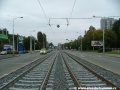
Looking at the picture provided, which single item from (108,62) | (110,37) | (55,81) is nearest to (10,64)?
(108,62)

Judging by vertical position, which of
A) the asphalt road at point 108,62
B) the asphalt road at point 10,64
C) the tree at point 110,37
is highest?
the tree at point 110,37

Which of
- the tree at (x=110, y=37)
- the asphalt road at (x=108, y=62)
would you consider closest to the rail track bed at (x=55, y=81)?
the asphalt road at (x=108, y=62)

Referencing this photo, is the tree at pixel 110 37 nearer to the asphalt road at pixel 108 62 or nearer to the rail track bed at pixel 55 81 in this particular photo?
the asphalt road at pixel 108 62

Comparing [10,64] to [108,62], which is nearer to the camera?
[10,64]

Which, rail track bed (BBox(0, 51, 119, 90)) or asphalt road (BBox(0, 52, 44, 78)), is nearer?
rail track bed (BBox(0, 51, 119, 90))

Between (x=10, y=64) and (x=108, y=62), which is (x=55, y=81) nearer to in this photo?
(x=10, y=64)

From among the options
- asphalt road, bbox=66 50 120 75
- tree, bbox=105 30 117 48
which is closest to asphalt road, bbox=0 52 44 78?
asphalt road, bbox=66 50 120 75

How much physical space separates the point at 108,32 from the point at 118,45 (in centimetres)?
1466

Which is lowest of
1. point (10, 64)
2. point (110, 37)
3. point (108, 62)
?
point (10, 64)

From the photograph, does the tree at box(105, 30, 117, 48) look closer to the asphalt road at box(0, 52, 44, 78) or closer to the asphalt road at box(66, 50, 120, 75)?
the asphalt road at box(66, 50, 120, 75)

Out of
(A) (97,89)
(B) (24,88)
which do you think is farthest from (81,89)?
(B) (24,88)

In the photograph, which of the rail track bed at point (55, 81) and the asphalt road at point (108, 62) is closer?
the rail track bed at point (55, 81)

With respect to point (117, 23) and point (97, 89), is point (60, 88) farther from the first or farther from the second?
point (117, 23)

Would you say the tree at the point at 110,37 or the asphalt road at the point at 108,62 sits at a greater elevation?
the tree at the point at 110,37
